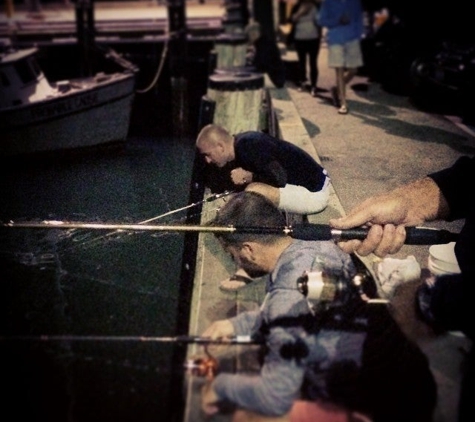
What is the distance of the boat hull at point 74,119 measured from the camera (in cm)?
1080

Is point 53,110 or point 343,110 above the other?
point 343,110

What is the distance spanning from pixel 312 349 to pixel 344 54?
25.3 feet

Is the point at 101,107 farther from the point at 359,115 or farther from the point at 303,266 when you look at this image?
the point at 303,266

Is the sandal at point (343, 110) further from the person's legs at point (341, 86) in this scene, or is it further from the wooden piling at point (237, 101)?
the wooden piling at point (237, 101)

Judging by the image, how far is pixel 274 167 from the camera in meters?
5.00

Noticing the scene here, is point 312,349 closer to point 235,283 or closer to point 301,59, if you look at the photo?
point 235,283

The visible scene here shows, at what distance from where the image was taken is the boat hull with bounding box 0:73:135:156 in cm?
1080

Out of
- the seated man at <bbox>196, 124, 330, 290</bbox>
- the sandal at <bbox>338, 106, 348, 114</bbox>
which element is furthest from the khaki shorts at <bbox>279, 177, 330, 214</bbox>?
the sandal at <bbox>338, 106, 348, 114</bbox>

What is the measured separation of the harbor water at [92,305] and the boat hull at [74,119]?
2.19 meters

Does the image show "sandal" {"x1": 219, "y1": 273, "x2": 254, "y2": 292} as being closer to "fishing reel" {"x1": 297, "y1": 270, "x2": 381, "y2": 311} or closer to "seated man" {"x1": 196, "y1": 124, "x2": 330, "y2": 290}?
"fishing reel" {"x1": 297, "y1": 270, "x2": 381, "y2": 311}

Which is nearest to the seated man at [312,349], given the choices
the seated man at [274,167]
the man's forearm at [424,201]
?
the man's forearm at [424,201]

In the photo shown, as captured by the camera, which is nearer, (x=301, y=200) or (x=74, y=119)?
(x=301, y=200)

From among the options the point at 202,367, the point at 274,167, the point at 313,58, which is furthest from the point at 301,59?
the point at 202,367

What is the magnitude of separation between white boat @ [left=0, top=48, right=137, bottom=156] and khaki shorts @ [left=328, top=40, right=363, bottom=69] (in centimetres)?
624
